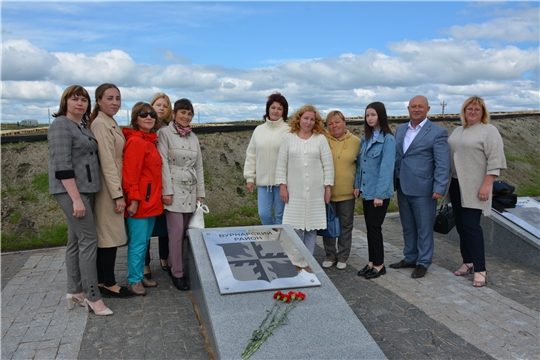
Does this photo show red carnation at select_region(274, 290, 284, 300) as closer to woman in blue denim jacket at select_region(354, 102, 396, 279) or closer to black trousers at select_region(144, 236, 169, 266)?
woman in blue denim jacket at select_region(354, 102, 396, 279)

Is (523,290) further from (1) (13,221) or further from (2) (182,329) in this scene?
(1) (13,221)

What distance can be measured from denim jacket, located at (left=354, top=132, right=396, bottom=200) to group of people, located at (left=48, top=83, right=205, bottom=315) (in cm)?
206

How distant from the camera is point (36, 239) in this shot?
7840 millimetres

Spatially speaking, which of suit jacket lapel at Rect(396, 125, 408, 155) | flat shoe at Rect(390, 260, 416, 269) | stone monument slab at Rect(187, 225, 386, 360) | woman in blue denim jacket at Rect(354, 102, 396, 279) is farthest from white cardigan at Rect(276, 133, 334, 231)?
stone monument slab at Rect(187, 225, 386, 360)

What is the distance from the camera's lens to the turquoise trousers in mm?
4938

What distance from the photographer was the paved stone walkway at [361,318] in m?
3.89

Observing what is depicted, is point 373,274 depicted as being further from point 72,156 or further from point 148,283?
point 72,156

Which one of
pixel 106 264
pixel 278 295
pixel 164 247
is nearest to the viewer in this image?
pixel 278 295

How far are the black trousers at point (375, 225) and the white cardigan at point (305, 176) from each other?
0.56 metres

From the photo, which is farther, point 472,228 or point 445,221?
point 445,221

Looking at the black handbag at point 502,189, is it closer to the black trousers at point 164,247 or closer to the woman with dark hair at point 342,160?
the woman with dark hair at point 342,160

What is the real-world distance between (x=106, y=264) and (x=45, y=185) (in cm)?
513

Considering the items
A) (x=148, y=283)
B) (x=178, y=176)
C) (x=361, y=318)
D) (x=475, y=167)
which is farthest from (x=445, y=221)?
(x=148, y=283)

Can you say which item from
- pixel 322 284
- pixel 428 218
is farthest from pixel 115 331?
pixel 428 218
